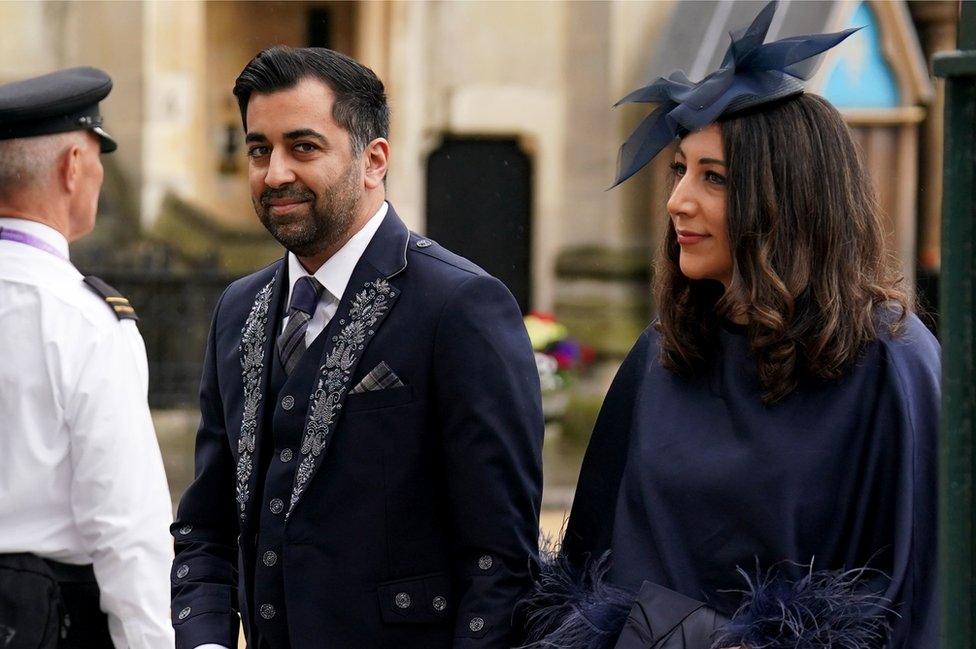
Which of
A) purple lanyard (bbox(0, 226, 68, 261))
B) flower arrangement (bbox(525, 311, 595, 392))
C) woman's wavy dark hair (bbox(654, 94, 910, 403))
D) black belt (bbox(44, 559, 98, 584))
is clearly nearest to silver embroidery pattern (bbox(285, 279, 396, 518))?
woman's wavy dark hair (bbox(654, 94, 910, 403))

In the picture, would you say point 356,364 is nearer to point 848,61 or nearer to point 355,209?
point 355,209

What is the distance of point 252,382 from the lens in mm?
3020

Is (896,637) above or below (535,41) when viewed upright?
below

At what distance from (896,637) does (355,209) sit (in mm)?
1207

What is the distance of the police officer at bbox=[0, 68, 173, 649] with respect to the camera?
341cm

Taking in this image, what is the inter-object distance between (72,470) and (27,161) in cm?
73

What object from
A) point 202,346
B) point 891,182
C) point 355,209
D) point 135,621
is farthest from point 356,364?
point 891,182

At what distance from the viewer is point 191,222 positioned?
12.5 m

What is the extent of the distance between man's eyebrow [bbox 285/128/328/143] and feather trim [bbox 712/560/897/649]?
3.52 ft

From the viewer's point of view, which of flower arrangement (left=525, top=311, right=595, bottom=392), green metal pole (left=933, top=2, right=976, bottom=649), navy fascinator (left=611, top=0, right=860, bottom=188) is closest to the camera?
green metal pole (left=933, top=2, right=976, bottom=649)

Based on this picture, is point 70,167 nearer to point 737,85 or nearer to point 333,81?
point 333,81

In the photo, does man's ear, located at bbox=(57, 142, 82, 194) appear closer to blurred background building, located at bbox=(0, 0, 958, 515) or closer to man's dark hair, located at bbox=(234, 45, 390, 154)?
man's dark hair, located at bbox=(234, 45, 390, 154)

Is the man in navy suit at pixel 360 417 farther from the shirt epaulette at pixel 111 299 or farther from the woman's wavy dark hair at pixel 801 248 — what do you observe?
the shirt epaulette at pixel 111 299

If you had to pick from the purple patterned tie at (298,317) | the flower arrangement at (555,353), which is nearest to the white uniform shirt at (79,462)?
the purple patterned tie at (298,317)
